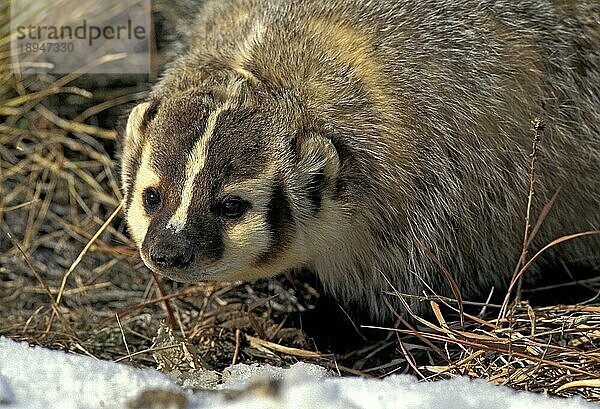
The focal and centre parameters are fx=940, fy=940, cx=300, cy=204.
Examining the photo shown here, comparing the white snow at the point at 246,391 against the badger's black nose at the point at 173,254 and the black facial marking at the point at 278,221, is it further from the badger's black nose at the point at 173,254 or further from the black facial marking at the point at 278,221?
the black facial marking at the point at 278,221

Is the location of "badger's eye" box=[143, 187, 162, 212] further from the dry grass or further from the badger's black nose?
the dry grass

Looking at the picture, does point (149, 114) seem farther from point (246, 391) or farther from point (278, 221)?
point (246, 391)

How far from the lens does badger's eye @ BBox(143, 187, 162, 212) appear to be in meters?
3.10

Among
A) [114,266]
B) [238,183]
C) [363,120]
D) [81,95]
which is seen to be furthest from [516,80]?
[81,95]

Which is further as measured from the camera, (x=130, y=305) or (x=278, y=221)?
(x=130, y=305)

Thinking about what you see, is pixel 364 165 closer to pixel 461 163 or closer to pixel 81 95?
pixel 461 163

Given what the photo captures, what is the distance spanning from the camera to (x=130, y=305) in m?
4.16

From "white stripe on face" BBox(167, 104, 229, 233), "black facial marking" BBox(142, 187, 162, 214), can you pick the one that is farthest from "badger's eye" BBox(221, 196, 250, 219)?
"black facial marking" BBox(142, 187, 162, 214)

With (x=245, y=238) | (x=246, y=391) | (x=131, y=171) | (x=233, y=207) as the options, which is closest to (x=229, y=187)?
(x=233, y=207)

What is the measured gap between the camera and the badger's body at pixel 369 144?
3.04m

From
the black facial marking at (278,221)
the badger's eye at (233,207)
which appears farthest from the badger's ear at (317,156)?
the badger's eye at (233,207)

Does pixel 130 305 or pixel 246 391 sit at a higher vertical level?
pixel 246 391

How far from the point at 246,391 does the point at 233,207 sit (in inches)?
32.1

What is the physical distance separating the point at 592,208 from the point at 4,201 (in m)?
2.68
